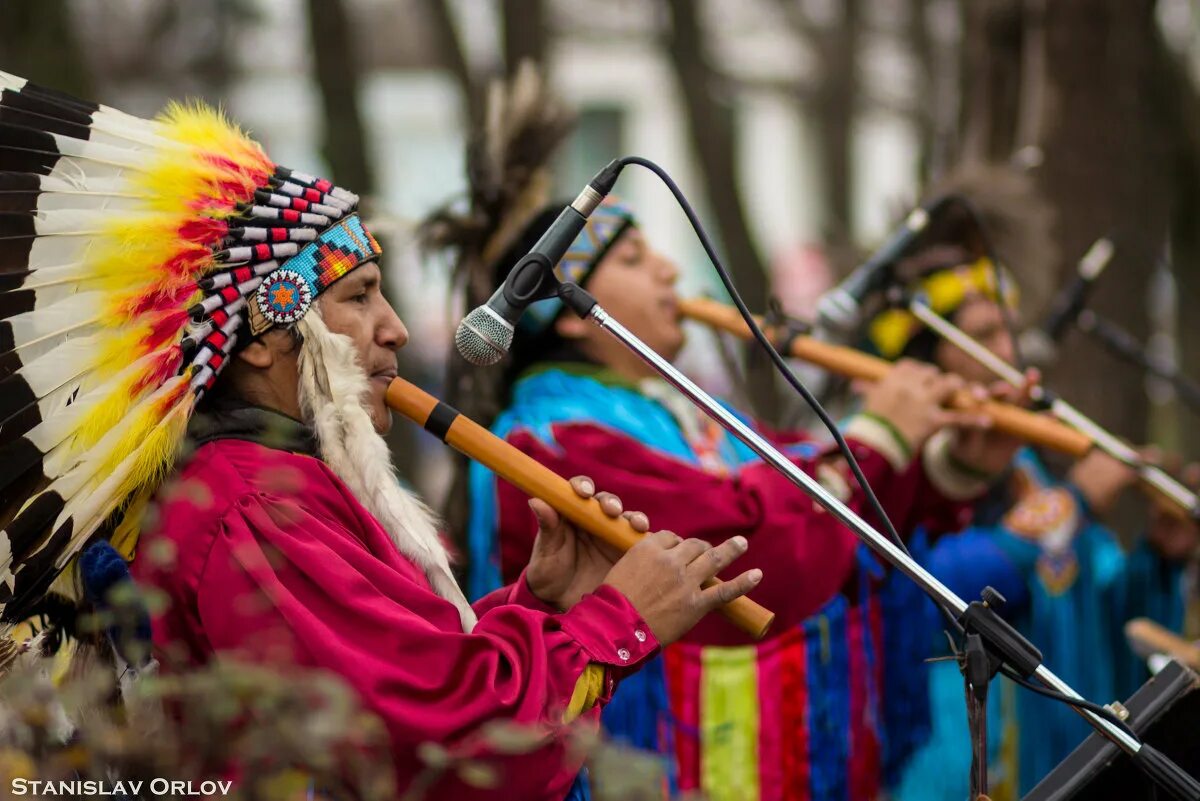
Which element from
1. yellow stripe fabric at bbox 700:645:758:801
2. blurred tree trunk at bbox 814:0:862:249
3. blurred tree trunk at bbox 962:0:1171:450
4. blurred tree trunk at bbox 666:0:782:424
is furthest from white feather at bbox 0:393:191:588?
blurred tree trunk at bbox 814:0:862:249

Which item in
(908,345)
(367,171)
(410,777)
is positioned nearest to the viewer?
(410,777)

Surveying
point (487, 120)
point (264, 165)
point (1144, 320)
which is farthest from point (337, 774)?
point (1144, 320)

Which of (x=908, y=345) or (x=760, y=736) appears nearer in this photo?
(x=760, y=736)

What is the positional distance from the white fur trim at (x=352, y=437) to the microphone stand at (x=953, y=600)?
387mm

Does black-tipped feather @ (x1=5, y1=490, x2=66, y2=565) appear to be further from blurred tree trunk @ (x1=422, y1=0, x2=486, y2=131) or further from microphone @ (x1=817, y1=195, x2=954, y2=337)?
blurred tree trunk @ (x1=422, y1=0, x2=486, y2=131)

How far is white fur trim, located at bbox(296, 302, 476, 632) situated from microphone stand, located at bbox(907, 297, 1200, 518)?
2.28 meters

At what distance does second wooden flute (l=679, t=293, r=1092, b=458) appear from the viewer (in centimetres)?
406

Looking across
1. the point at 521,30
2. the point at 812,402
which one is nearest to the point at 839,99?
the point at 521,30

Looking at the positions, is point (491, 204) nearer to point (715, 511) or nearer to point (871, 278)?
point (715, 511)

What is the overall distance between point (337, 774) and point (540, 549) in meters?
0.85

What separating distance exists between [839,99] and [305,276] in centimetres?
1225

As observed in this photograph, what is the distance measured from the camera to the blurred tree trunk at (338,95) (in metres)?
7.62

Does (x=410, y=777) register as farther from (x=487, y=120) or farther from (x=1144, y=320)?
(x=1144, y=320)

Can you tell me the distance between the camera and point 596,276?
391 centimetres
